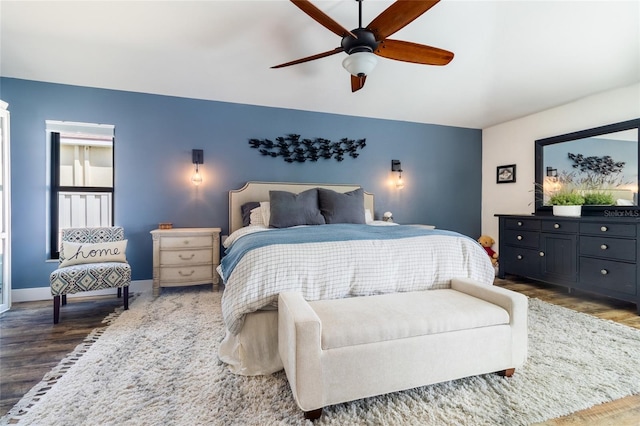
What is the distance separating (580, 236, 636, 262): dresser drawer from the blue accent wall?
74.3 inches

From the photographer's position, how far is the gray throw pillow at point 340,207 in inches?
131

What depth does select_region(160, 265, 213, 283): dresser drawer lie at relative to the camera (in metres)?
3.19

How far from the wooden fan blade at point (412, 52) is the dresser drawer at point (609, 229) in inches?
97.3

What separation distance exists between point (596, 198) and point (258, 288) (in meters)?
4.07

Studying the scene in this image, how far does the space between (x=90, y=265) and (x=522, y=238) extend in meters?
4.98

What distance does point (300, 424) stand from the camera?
1.30m

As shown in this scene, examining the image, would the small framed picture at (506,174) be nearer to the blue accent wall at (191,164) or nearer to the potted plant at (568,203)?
the blue accent wall at (191,164)

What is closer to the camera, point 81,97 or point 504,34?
point 504,34

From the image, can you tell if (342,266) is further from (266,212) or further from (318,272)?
(266,212)

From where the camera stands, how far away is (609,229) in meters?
2.89

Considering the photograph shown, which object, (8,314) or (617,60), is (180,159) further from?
(617,60)

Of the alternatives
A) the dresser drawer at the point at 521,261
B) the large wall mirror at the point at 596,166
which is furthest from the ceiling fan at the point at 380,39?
the dresser drawer at the point at 521,261

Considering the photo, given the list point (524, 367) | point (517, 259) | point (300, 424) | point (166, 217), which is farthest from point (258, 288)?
point (517, 259)

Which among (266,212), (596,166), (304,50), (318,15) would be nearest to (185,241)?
(266,212)
